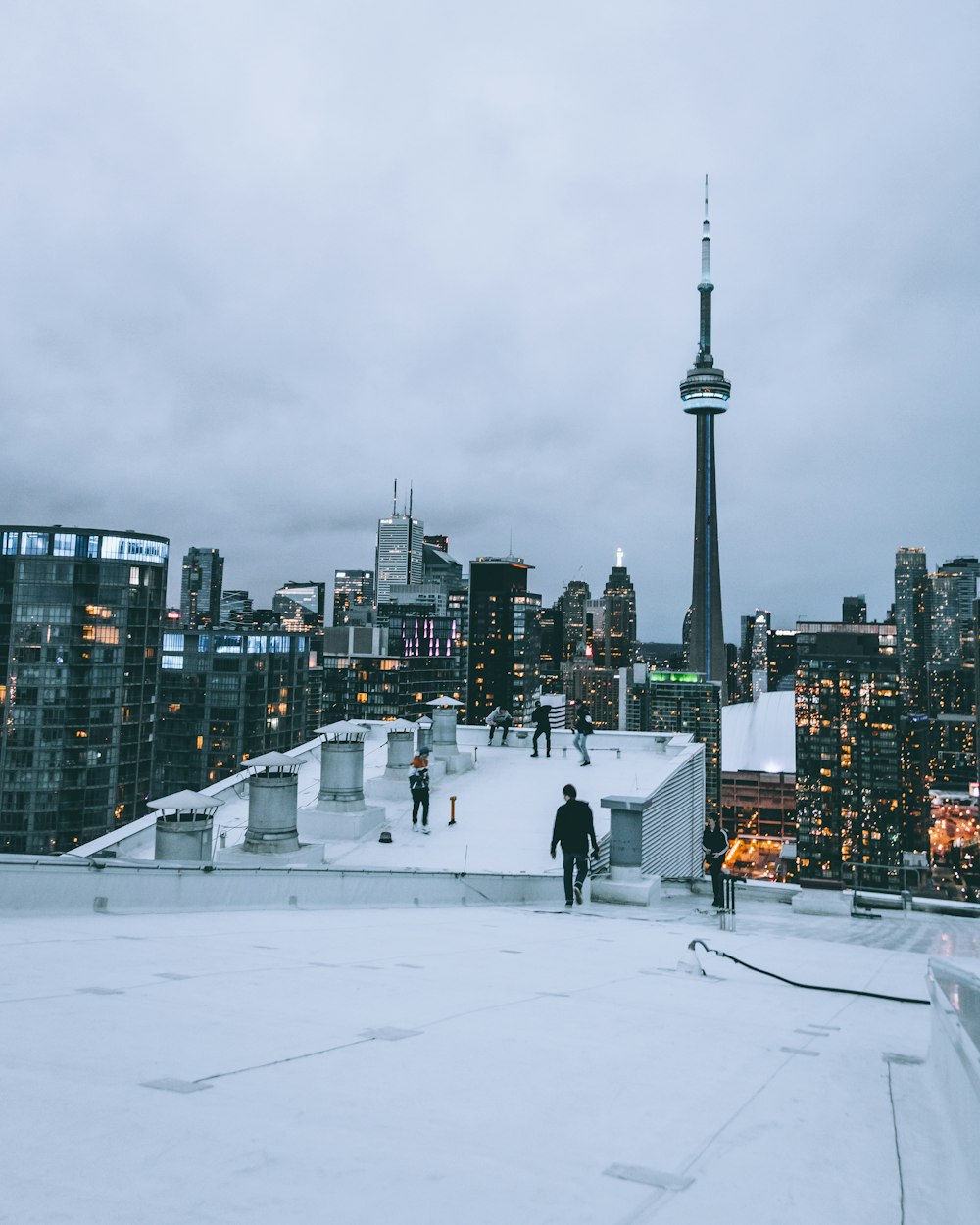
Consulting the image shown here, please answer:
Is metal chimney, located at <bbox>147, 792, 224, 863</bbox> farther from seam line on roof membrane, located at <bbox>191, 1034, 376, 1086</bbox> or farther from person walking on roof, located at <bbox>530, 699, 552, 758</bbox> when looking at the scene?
person walking on roof, located at <bbox>530, 699, 552, 758</bbox>

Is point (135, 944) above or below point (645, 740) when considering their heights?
below

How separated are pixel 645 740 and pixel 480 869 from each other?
51.4 feet

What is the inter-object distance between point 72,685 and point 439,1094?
3875 inches

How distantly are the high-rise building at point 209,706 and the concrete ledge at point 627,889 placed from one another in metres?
109

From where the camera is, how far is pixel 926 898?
1580 cm

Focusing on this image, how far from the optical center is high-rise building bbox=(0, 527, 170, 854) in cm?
8775

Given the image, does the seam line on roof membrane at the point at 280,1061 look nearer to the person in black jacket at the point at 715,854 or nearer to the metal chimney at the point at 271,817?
the person in black jacket at the point at 715,854

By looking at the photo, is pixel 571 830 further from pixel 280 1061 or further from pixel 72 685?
pixel 72 685

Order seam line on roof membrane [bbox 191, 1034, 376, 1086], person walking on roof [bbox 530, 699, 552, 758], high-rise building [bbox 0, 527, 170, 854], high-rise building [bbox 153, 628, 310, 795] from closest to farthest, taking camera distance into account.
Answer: seam line on roof membrane [bbox 191, 1034, 376, 1086] < person walking on roof [bbox 530, 699, 552, 758] < high-rise building [bbox 0, 527, 170, 854] < high-rise building [bbox 153, 628, 310, 795]

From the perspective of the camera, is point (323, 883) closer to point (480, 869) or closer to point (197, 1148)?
point (480, 869)

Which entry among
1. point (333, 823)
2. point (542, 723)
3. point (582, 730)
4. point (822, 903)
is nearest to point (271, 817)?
point (333, 823)

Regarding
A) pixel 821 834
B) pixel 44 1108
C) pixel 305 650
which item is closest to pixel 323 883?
pixel 44 1108

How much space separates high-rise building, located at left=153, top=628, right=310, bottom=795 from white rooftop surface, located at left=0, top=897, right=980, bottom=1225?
379 ft

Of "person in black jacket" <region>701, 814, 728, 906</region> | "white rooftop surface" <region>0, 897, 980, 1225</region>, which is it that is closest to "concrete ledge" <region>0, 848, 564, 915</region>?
"white rooftop surface" <region>0, 897, 980, 1225</region>
